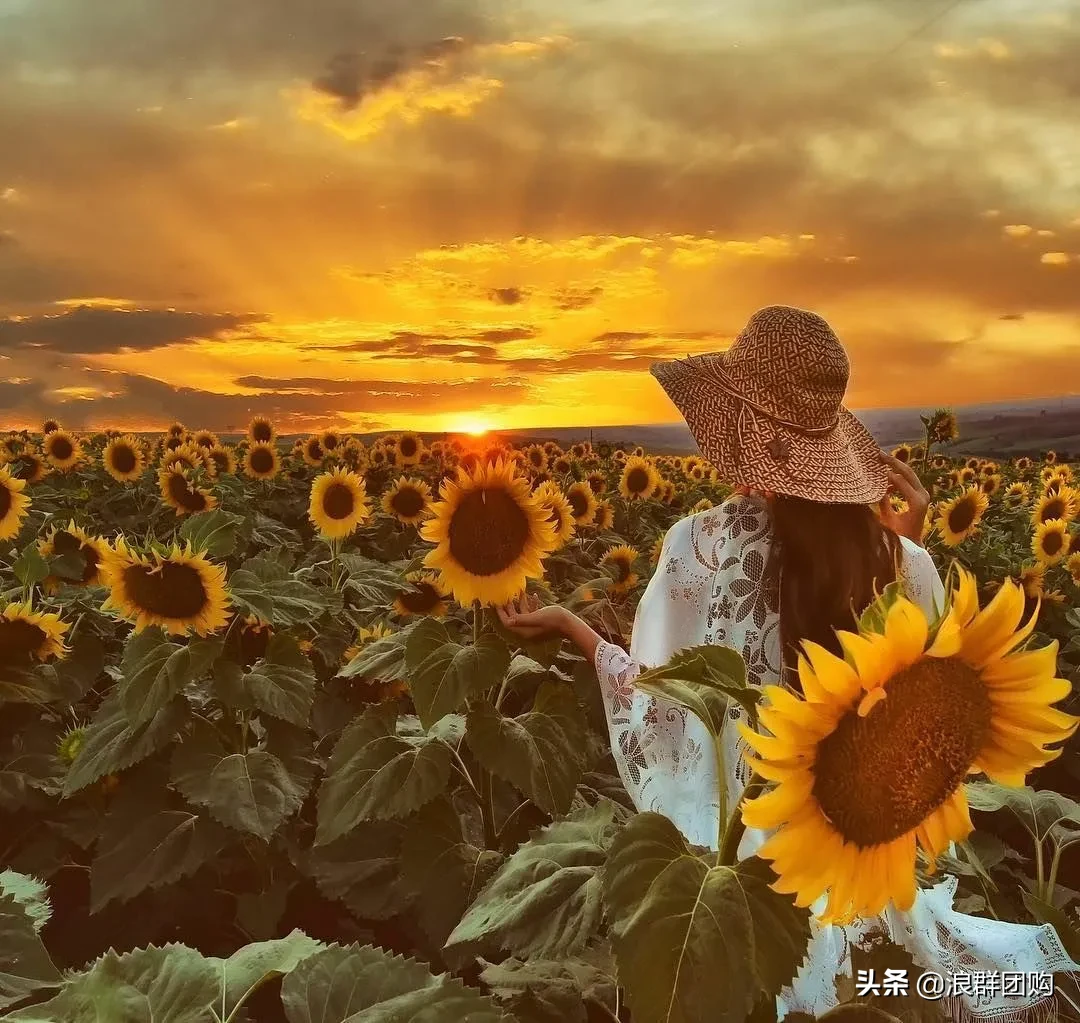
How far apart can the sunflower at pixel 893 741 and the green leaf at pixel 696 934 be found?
0.24 feet

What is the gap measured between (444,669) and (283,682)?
59 cm

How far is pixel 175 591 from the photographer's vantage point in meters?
2.65

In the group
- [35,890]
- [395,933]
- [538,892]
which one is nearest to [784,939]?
[538,892]

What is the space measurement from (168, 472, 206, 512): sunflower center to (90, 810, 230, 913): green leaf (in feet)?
13.0

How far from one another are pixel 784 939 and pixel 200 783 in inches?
76.9

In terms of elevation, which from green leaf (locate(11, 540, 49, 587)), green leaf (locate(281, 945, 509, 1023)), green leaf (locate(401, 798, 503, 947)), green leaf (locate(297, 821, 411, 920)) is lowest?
green leaf (locate(297, 821, 411, 920))

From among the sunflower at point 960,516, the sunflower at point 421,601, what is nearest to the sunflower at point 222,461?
the sunflower at point 421,601

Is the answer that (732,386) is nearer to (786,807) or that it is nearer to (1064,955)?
(1064,955)

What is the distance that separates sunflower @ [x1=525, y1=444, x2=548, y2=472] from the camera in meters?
9.51

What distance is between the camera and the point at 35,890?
1.69m

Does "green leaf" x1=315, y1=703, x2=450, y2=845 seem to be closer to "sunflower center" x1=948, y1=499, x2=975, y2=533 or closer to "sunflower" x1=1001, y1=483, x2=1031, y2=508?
"sunflower center" x1=948, y1=499, x2=975, y2=533

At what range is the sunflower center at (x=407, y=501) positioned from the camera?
6258 mm

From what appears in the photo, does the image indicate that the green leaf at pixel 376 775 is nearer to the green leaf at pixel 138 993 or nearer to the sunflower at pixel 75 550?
the green leaf at pixel 138 993

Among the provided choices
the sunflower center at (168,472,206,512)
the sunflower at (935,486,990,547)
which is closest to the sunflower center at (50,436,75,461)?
the sunflower center at (168,472,206,512)
